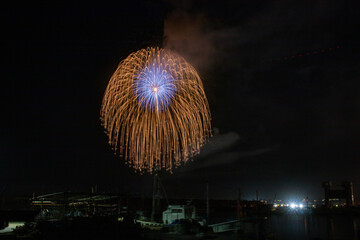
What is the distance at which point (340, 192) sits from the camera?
197m

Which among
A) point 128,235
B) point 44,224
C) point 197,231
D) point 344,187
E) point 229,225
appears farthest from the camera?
point 344,187

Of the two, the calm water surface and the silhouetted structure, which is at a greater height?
the silhouetted structure

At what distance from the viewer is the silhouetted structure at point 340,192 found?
193m

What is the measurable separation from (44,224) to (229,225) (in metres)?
24.8

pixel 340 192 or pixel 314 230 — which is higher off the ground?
pixel 340 192

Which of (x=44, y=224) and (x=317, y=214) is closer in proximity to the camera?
(x=44, y=224)

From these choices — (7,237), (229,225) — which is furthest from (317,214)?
(7,237)

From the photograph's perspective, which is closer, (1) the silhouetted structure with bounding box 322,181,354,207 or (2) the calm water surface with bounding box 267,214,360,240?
(2) the calm water surface with bounding box 267,214,360,240

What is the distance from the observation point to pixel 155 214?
48.8 meters

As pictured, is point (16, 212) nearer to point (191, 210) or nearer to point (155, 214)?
point (155, 214)

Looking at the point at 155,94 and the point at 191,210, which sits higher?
the point at 155,94

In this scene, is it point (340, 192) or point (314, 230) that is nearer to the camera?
point (314, 230)

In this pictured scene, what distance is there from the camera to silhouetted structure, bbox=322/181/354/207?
7613 inches

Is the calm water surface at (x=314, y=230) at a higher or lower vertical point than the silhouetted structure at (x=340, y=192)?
lower
